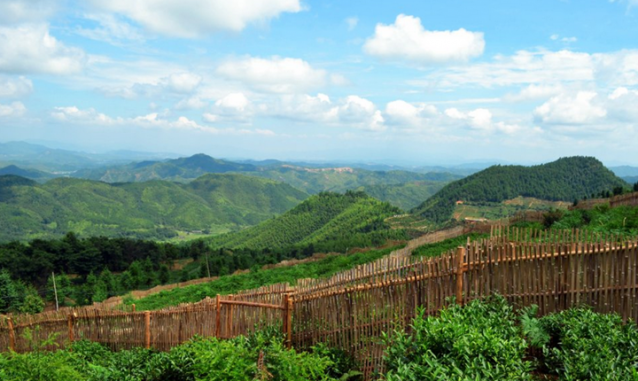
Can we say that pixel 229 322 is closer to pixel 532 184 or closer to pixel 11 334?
pixel 11 334

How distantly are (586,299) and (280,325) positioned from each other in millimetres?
5085

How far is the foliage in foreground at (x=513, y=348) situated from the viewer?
4750 mm

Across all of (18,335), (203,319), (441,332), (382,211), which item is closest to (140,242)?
(382,211)

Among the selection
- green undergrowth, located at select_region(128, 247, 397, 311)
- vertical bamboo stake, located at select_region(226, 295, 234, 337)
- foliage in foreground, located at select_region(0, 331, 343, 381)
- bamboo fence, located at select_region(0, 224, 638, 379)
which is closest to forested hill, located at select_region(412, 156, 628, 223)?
green undergrowth, located at select_region(128, 247, 397, 311)

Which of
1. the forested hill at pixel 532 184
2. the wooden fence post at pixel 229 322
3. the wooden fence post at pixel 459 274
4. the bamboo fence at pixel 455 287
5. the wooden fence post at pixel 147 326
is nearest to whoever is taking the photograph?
the bamboo fence at pixel 455 287

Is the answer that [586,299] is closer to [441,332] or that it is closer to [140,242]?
[441,332]

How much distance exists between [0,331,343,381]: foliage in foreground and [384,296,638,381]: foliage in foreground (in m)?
1.28

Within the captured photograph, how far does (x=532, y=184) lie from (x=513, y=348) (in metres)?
127

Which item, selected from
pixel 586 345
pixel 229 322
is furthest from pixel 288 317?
pixel 586 345

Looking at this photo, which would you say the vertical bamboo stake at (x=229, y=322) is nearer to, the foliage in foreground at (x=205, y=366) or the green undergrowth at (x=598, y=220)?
the foliage in foreground at (x=205, y=366)

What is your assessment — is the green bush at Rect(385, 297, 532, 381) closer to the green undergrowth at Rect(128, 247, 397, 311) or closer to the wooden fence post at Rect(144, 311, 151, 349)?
the wooden fence post at Rect(144, 311, 151, 349)

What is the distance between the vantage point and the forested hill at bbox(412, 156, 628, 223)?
363 ft

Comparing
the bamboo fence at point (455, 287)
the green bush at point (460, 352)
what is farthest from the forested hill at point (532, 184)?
the green bush at point (460, 352)

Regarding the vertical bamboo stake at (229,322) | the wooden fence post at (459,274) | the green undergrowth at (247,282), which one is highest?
the wooden fence post at (459,274)
